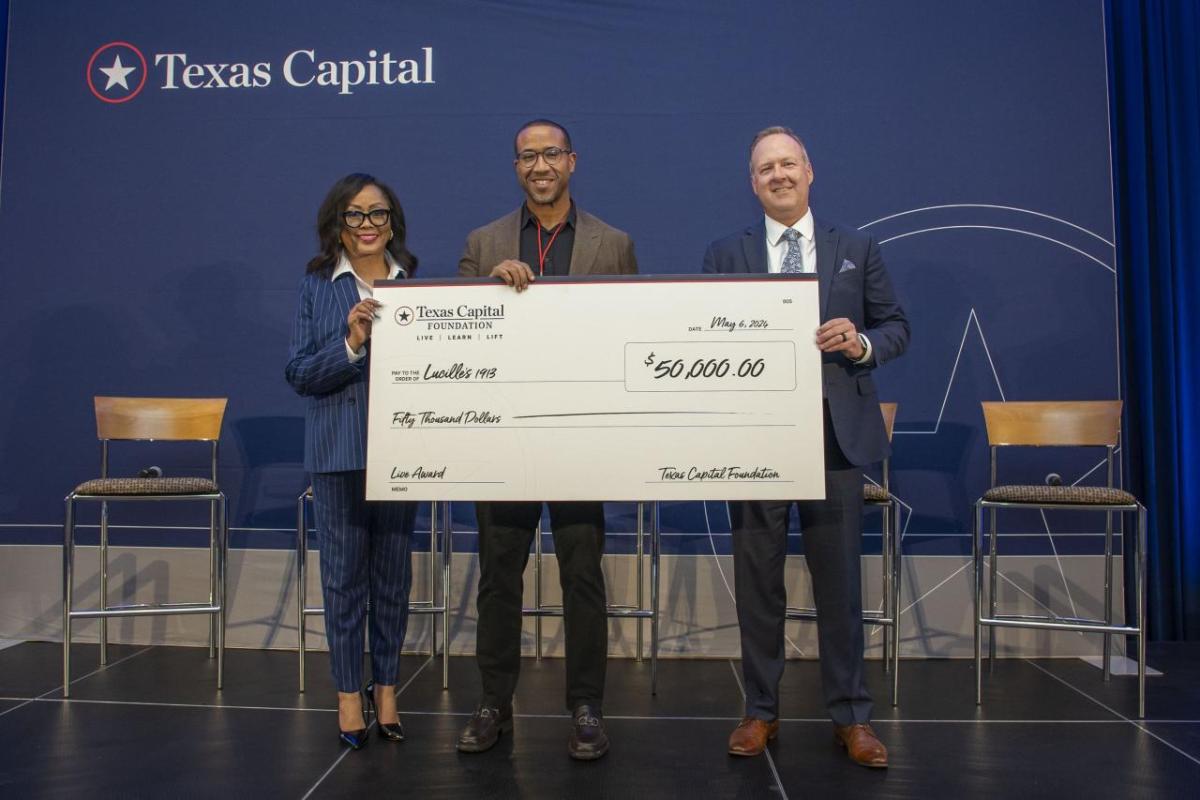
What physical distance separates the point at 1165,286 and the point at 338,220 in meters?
3.52

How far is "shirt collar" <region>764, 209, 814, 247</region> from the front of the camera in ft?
8.49

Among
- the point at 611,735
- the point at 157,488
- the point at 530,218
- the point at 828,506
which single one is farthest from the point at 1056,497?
the point at 157,488

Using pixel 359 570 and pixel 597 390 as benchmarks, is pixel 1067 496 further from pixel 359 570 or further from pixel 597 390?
pixel 359 570

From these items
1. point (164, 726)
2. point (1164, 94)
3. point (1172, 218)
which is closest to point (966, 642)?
point (1172, 218)

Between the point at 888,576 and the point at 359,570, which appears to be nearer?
the point at 359,570

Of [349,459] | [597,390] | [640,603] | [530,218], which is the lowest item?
[640,603]

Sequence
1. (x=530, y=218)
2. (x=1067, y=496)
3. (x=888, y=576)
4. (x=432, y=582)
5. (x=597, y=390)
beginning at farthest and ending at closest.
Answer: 1. (x=432, y=582)
2. (x=888, y=576)
3. (x=1067, y=496)
4. (x=530, y=218)
5. (x=597, y=390)

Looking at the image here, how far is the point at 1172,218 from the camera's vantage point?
404 cm

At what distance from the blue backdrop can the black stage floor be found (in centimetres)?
72

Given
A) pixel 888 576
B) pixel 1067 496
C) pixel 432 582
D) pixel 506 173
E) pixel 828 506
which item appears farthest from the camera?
pixel 506 173

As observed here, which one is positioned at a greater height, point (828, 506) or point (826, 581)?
point (828, 506)

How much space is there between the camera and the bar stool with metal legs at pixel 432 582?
3219 millimetres

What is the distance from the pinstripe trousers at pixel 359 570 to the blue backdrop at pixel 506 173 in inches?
52.7

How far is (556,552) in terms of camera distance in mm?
2514
